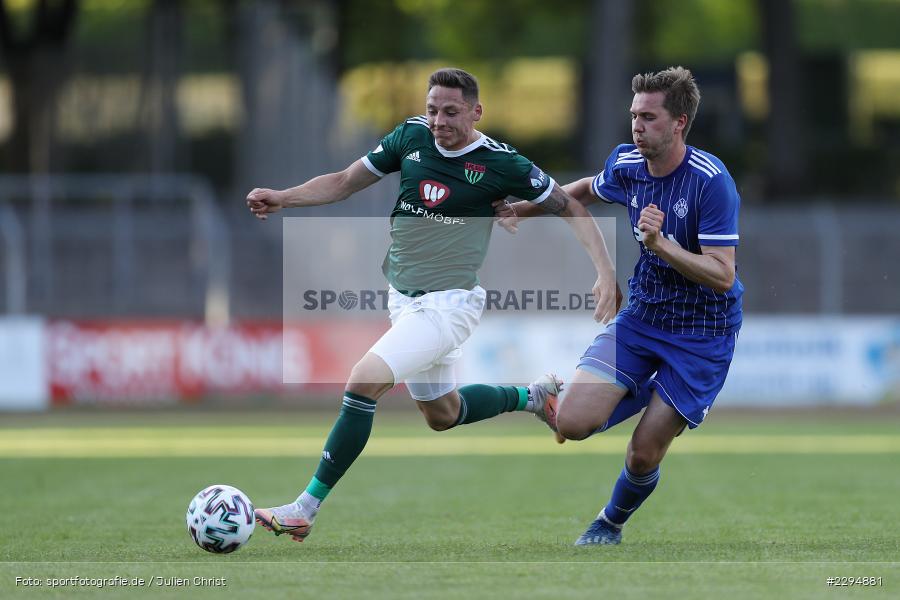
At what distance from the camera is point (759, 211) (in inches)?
1047

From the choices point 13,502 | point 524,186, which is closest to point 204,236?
point 13,502

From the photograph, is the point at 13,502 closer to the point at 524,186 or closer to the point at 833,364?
the point at 524,186

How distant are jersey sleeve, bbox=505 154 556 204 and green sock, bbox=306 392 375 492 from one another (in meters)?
1.47

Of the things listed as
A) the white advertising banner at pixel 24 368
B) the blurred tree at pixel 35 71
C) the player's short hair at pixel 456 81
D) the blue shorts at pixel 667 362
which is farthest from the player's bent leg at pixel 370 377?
the blurred tree at pixel 35 71

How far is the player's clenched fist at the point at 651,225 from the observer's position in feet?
22.6

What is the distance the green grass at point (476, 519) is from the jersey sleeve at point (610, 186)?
193 centimetres

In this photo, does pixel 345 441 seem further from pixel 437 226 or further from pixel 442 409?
pixel 437 226

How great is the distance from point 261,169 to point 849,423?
11.1 meters

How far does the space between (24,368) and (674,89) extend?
1482 centimetres

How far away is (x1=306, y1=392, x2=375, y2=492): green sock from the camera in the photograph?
754cm

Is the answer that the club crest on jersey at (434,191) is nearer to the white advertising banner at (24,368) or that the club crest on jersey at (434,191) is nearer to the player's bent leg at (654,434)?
the player's bent leg at (654,434)

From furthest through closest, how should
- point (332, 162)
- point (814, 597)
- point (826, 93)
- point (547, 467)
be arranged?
point (826, 93) < point (332, 162) < point (547, 467) < point (814, 597)

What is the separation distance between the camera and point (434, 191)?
7859mm

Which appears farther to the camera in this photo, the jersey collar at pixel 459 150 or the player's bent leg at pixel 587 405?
the jersey collar at pixel 459 150
